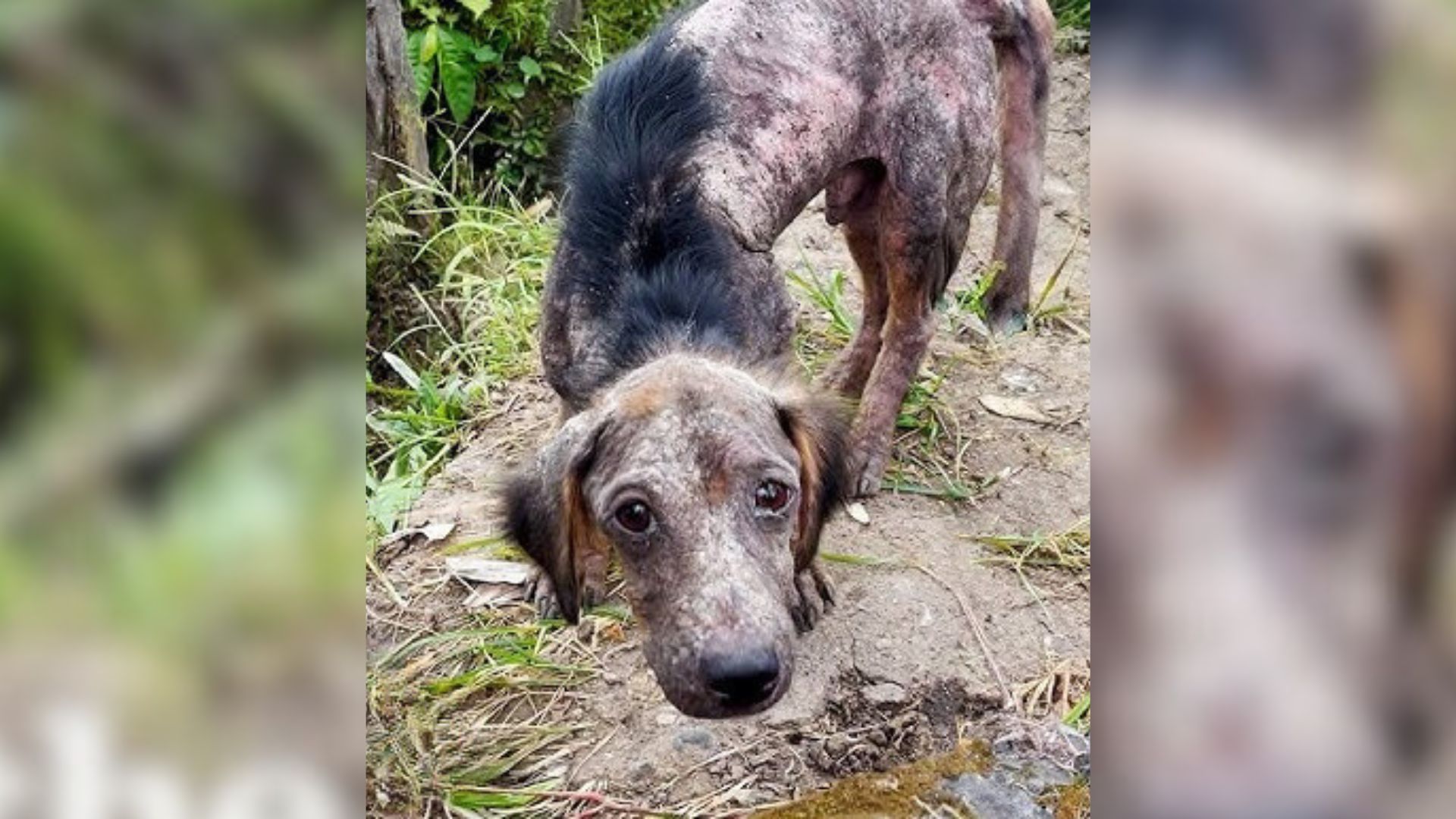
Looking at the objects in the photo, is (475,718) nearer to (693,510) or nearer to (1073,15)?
→ (693,510)

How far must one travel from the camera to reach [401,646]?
3.70 meters

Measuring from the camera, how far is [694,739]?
129 inches

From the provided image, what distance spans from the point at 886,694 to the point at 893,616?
0.36 meters

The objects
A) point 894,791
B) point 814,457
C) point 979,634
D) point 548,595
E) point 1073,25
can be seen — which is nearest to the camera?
point 894,791

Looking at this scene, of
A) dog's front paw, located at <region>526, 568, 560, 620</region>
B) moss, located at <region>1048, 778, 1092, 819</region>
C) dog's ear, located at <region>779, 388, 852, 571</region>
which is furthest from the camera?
dog's front paw, located at <region>526, 568, 560, 620</region>

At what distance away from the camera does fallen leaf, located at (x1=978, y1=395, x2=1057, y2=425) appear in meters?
4.78

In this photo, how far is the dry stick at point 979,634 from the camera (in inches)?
133

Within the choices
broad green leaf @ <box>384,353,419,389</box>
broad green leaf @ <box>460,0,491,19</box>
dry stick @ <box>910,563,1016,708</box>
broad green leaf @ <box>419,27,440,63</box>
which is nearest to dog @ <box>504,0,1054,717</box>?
dry stick @ <box>910,563,1016,708</box>
